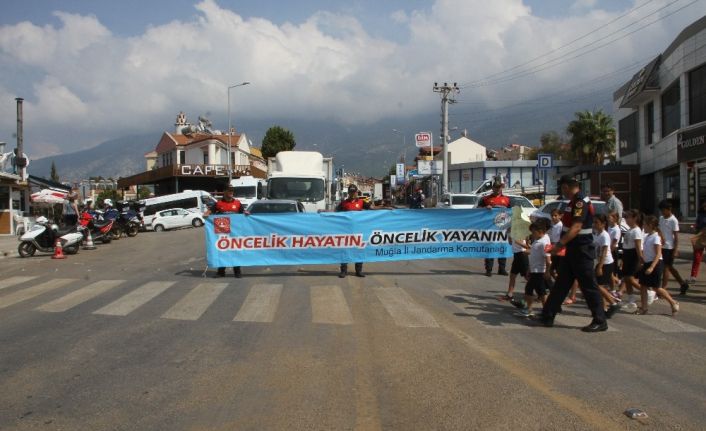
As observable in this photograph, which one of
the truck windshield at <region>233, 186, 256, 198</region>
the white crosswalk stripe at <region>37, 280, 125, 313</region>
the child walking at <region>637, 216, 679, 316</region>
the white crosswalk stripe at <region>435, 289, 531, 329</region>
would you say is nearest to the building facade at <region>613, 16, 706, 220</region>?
the child walking at <region>637, 216, 679, 316</region>

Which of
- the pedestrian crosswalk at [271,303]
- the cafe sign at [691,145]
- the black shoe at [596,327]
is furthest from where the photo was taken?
the cafe sign at [691,145]

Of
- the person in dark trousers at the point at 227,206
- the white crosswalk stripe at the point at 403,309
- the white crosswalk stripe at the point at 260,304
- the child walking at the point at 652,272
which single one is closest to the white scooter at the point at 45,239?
the person in dark trousers at the point at 227,206

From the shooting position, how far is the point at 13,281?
12945 mm

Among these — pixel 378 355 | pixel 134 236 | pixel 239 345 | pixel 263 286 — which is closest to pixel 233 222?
pixel 263 286

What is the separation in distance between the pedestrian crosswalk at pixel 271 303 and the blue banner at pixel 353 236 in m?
1.21

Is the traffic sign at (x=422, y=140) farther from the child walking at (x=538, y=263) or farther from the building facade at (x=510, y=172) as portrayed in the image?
the child walking at (x=538, y=263)

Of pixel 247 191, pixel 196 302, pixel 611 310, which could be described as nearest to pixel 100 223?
pixel 196 302

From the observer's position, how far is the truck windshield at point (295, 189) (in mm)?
24141

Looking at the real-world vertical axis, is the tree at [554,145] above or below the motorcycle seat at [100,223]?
above

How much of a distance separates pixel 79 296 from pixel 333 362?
6.33 metres

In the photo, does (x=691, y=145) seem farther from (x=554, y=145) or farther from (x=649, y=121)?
(x=554, y=145)

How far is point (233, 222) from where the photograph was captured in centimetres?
1283

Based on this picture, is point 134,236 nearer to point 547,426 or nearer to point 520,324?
point 520,324

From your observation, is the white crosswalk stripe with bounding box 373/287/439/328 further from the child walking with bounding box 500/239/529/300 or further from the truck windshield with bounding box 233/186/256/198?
the truck windshield with bounding box 233/186/256/198
